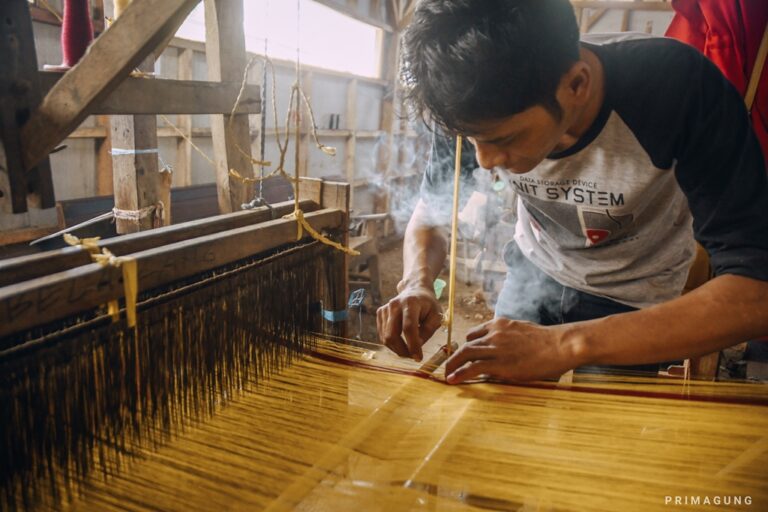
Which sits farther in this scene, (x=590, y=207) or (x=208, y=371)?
(x=590, y=207)

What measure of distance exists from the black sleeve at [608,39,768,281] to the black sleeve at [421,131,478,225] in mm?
614

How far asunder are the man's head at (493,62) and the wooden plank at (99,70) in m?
0.60

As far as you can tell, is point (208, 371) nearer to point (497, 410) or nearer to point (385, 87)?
point (497, 410)

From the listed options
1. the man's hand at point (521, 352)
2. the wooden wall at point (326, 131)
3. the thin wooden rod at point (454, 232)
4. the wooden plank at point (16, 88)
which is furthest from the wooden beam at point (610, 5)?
the wooden plank at point (16, 88)

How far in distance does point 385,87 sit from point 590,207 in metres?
8.38

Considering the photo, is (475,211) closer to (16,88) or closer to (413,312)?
(413,312)

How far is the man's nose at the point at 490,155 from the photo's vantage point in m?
1.31

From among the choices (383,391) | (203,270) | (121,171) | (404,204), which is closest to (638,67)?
(383,391)

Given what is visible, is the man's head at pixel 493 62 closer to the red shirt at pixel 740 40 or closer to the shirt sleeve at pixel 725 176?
the shirt sleeve at pixel 725 176

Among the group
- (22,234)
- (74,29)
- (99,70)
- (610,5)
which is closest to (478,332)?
(99,70)

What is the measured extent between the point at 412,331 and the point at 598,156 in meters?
0.72

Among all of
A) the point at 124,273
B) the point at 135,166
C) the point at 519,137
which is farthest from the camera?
the point at 135,166

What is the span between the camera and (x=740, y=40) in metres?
2.45

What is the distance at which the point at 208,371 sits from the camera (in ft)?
4.48
